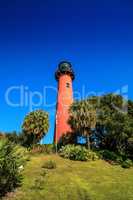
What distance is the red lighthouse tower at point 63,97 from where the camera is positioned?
5419 centimetres

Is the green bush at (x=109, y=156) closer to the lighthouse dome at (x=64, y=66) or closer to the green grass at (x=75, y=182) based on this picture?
the green grass at (x=75, y=182)

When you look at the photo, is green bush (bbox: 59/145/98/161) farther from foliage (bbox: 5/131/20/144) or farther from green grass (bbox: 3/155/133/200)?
foliage (bbox: 5/131/20/144)

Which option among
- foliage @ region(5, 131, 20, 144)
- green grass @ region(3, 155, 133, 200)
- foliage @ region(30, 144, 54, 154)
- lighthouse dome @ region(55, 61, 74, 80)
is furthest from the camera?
lighthouse dome @ region(55, 61, 74, 80)

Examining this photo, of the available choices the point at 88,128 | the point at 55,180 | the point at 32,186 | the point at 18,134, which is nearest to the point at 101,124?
the point at 88,128

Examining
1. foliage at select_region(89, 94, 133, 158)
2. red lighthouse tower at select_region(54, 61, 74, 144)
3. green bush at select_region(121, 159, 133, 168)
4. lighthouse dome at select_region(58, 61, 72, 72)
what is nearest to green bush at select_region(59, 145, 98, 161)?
green bush at select_region(121, 159, 133, 168)

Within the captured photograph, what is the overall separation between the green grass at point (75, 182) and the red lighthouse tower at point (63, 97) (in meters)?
16.1

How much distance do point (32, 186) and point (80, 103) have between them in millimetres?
25231

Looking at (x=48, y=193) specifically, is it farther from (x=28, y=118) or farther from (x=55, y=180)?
(x=28, y=118)

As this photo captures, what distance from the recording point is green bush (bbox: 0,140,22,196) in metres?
23.2

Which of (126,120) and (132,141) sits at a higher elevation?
(126,120)

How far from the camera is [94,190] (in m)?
26.6

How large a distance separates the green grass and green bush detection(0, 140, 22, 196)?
934 mm

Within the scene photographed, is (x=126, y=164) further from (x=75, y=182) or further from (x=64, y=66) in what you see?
(x=64, y=66)

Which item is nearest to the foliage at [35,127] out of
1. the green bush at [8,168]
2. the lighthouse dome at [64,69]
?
the lighthouse dome at [64,69]
